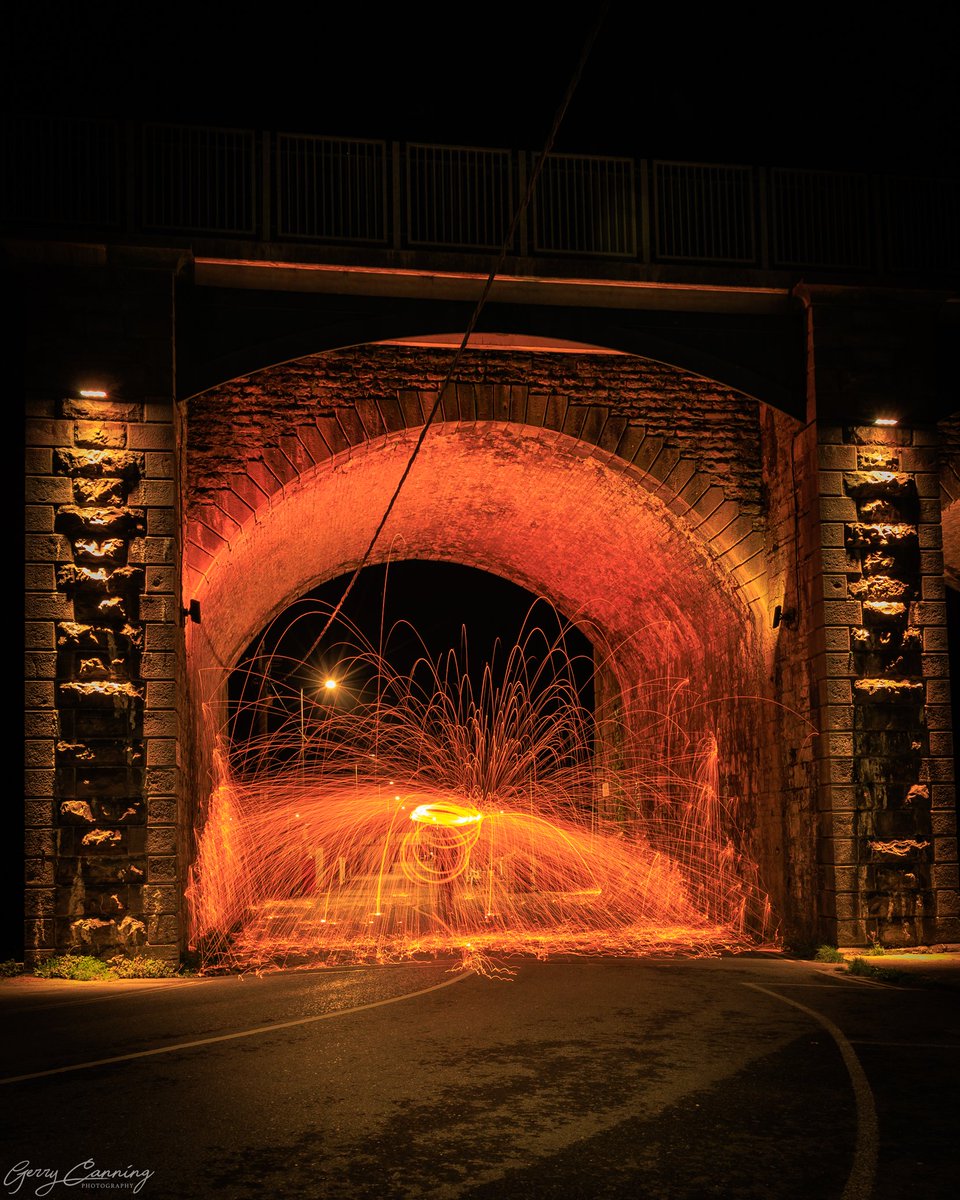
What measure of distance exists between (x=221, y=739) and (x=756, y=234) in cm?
808

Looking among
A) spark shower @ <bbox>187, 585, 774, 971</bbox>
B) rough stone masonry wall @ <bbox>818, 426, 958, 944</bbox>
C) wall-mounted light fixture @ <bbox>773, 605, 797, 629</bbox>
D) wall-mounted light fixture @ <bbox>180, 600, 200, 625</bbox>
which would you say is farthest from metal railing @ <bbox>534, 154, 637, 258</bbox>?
wall-mounted light fixture @ <bbox>180, 600, 200, 625</bbox>

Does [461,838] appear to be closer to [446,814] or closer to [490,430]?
[446,814]

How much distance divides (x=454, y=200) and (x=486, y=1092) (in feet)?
A: 28.4

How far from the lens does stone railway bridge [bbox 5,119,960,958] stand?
1023cm

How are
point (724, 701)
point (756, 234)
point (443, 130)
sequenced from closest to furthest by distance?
1. point (756, 234)
2. point (443, 130)
3. point (724, 701)

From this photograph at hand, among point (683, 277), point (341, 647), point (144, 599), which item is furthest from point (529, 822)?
point (341, 647)

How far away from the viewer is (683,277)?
11.6 m

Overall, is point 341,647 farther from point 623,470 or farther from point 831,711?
point 831,711

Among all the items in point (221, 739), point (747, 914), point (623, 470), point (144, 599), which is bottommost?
point (747, 914)

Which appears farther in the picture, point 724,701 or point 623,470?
point 724,701
